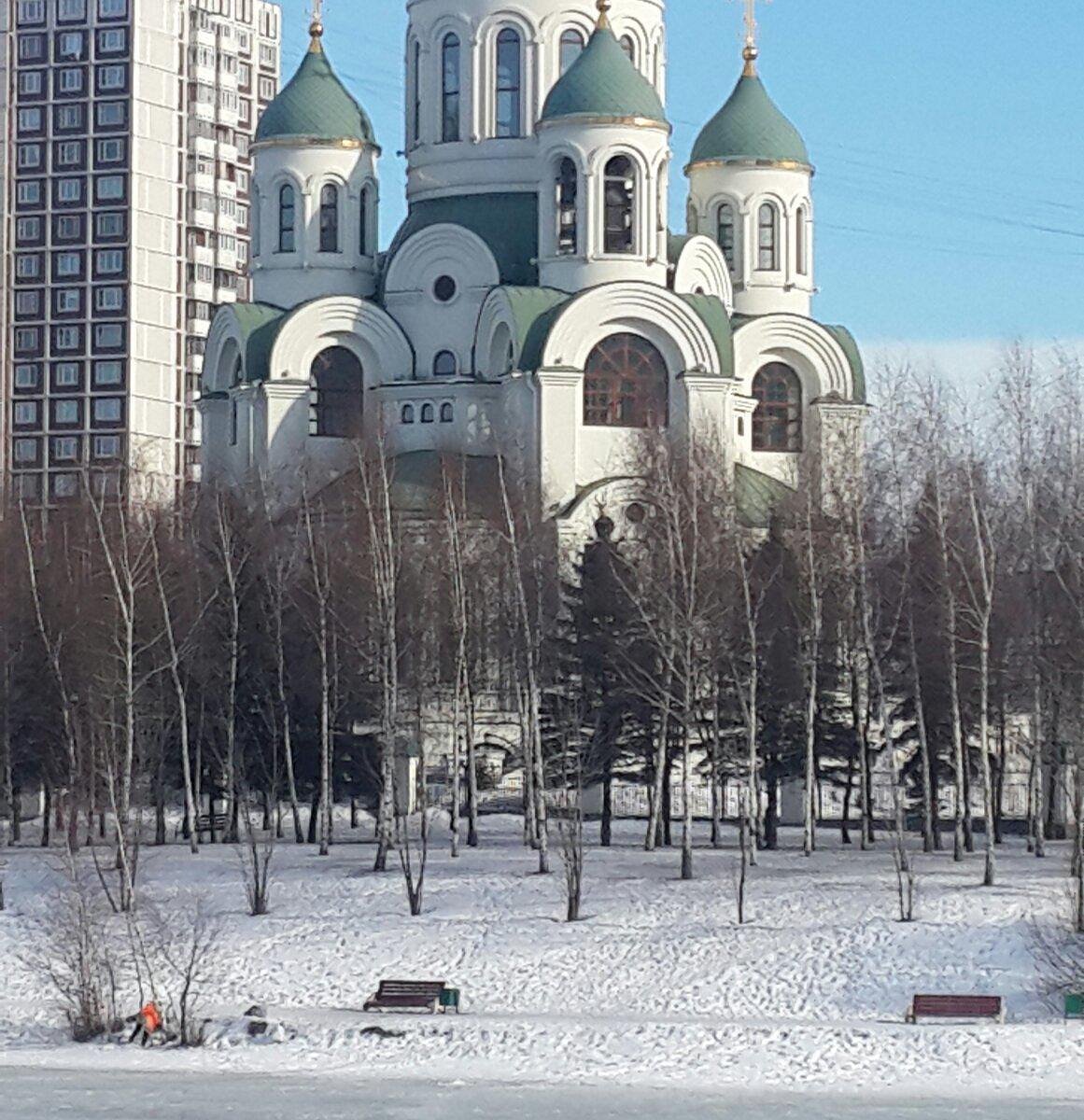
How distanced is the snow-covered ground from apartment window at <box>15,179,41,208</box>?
51379 millimetres

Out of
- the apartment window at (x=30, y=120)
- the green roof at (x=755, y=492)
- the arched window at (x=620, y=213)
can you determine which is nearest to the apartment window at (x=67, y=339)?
the apartment window at (x=30, y=120)

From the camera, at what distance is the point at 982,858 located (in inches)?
1524

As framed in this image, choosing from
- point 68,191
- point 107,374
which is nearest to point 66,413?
Result: point 107,374

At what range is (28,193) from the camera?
90.8 metres

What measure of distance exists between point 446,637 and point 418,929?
30.0 ft

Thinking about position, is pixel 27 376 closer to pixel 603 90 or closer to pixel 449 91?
pixel 449 91

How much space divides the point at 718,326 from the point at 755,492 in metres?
3.74

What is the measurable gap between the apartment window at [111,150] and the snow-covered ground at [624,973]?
166 feet

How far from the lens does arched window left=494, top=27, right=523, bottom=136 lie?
197 ft

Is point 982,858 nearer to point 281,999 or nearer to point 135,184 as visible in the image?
point 281,999

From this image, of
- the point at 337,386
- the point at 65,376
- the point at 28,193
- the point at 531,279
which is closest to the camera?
the point at 531,279

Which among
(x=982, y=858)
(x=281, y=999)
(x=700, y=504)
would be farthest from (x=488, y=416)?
(x=281, y=999)

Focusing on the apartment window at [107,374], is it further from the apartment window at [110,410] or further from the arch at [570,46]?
the arch at [570,46]

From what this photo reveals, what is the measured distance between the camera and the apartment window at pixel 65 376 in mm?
91375
